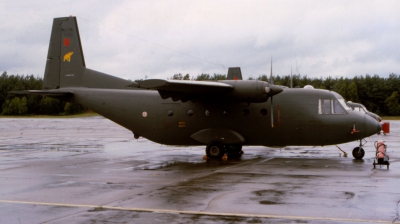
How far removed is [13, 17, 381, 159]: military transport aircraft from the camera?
17.4 m

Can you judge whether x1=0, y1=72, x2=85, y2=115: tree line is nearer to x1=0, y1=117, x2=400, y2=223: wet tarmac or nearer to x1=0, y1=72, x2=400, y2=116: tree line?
x1=0, y1=72, x2=400, y2=116: tree line

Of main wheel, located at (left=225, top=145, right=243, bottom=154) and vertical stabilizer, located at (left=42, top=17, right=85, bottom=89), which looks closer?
main wheel, located at (left=225, top=145, right=243, bottom=154)

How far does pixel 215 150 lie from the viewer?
18375 millimetres

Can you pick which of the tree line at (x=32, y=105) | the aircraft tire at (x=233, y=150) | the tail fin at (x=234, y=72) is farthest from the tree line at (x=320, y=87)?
the aircraft tire at (x=233, y=150)

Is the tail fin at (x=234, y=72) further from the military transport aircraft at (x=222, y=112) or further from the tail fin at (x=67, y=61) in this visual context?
the tail fin at (x=67, y=61)

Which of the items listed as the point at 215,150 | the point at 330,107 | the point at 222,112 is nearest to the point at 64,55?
the point at 222,112

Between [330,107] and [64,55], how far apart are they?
39.7ft

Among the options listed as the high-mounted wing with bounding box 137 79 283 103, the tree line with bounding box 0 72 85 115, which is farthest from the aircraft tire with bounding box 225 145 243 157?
the tree line with bounding box 0 72 85 115

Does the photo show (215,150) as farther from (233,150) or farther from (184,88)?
(184,88)

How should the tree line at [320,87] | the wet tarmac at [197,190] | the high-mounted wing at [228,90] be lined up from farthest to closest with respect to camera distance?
the tree line at [320,87], the high-mounted wing at [228,90], the wet tarmac at [197,190]

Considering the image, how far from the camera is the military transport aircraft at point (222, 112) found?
57.1 feet

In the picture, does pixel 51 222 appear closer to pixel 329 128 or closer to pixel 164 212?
pixel 164 212

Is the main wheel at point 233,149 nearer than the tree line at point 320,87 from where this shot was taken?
Yes

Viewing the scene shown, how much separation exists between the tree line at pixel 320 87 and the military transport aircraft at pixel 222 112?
48.7 meters
